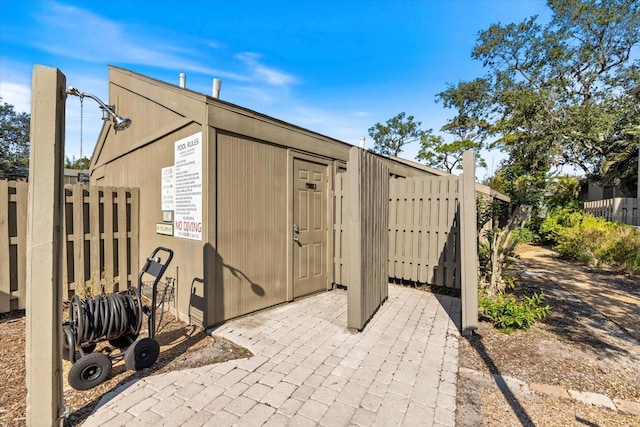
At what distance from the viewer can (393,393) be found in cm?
222

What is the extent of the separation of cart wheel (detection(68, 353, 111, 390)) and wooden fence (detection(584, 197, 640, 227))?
1358cm

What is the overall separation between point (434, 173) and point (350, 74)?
5354 mm

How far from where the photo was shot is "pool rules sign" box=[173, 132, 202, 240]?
3369mm

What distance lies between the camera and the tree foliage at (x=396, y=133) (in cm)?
2759

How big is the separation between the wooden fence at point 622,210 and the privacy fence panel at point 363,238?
10486 millimetres

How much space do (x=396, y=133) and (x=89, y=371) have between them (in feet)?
95.8

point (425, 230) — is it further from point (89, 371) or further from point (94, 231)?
A: point (94, 231)

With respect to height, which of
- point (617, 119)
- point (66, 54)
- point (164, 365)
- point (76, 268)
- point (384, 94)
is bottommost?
point (164, 365)

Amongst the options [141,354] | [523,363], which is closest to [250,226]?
[141,354]

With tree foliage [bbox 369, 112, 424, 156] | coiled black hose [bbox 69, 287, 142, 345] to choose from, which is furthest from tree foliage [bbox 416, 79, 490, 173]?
coiled black hose [bbox 69, 287, 142, 345]

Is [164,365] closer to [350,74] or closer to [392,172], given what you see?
[392,172]

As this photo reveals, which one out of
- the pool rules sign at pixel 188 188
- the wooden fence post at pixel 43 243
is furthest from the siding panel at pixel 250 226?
the wooden fence post at pixel 43 243

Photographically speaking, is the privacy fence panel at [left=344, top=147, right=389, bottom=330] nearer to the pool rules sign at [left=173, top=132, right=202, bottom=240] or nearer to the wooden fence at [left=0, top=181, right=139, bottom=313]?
the pool rules sign at [left=173, top=132, right=202, bottom=240]

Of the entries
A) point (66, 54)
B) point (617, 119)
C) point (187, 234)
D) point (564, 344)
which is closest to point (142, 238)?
point (187, 234)
